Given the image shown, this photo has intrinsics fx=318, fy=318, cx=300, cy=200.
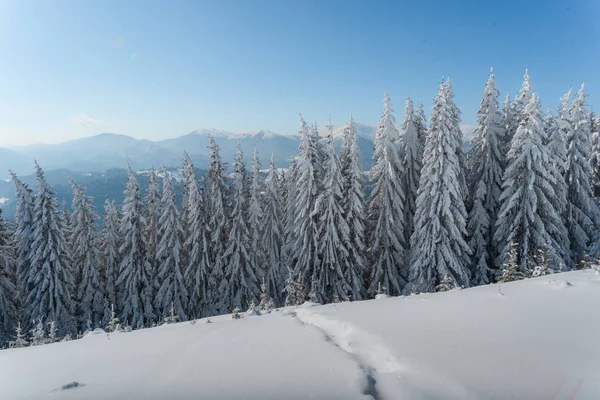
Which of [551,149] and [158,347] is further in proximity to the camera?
[551,149]

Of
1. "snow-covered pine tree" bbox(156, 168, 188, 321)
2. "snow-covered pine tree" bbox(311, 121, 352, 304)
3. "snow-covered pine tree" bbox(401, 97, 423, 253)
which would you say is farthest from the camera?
"snow-covered pine tree" bbox(156, 168, 188, 321)

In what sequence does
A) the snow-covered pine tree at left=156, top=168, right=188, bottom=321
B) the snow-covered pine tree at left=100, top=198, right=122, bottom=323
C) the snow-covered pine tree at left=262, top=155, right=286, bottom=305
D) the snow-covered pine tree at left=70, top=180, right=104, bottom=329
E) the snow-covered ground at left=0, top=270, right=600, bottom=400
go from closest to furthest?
1. the snow-covered ground at left=0, top=270, right=600, bottom=400
2. the snow-covered pine tree at left=156, top=168, right=188, bottom=321
3. the snow-covered pine tree at left=70, top=180, right=104, bottom=329
4. the snow-covered pine tree at left=100, top=198, right=122, bottom=323
5. the snow-covered pine tree at left=262, top=155, right=286, bottom=305

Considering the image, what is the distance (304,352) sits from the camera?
15.5ft

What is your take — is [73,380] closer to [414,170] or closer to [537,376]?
[537,376]

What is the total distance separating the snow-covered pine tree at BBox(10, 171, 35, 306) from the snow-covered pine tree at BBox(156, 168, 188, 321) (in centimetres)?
912

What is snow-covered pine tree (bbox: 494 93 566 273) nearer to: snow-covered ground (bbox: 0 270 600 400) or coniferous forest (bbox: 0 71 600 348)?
coniferous forest (bbox: 0 71 600 348)

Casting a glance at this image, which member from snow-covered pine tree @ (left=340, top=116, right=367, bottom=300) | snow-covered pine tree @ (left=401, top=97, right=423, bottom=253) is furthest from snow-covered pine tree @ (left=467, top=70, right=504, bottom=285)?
snow-covered pine tree @ (left=340, top=116, right=367, bottom=300)

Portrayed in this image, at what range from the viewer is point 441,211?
2119 cm

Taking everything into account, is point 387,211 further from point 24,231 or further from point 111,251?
point 24,231

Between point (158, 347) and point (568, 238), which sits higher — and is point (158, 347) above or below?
above

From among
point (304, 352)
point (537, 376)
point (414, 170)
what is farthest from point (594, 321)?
point (414, 170)

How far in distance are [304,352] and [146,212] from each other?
27.1 meters

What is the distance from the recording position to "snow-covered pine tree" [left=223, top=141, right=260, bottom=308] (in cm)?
2639

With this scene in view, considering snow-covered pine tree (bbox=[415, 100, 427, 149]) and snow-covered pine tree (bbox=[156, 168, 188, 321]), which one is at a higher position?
snow-covered pine tree (bbox=[415, 100, 427, 149])
